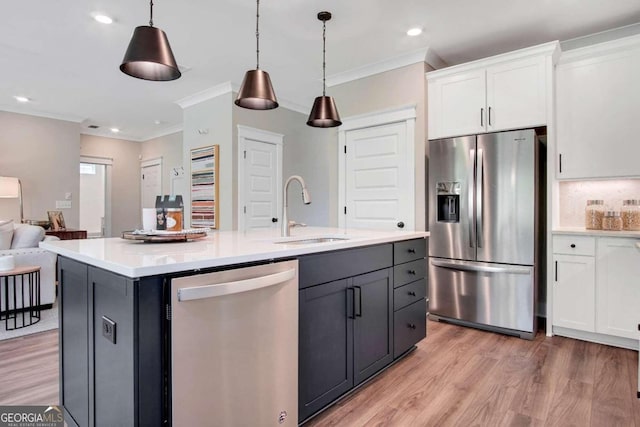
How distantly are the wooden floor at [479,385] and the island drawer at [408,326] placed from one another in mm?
127

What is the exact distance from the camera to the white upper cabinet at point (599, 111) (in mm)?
2883

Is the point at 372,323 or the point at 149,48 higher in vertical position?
the point at 149,48

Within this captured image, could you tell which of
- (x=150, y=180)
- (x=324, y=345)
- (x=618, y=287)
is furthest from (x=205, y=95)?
(x=618, y=287)

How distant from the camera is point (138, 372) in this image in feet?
3.75

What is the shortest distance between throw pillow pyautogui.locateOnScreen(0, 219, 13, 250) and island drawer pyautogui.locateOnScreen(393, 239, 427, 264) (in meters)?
3.94

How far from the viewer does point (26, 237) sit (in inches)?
150

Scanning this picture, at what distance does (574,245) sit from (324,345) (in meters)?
2.41

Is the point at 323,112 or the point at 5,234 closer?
the point at 323,112

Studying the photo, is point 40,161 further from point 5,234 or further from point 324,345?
point 324,345

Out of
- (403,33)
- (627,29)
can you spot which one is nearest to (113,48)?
(403,33)

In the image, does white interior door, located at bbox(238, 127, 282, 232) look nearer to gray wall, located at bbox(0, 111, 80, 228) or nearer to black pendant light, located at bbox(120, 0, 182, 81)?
black pendant light, located at bbox(120, 0, 182, 81)

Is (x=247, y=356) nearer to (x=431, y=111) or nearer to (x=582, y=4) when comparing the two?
(x=431, y=111)

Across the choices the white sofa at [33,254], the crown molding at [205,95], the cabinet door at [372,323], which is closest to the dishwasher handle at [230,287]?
the cabinet door at [372,323]

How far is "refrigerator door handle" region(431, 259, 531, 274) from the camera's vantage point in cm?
302
